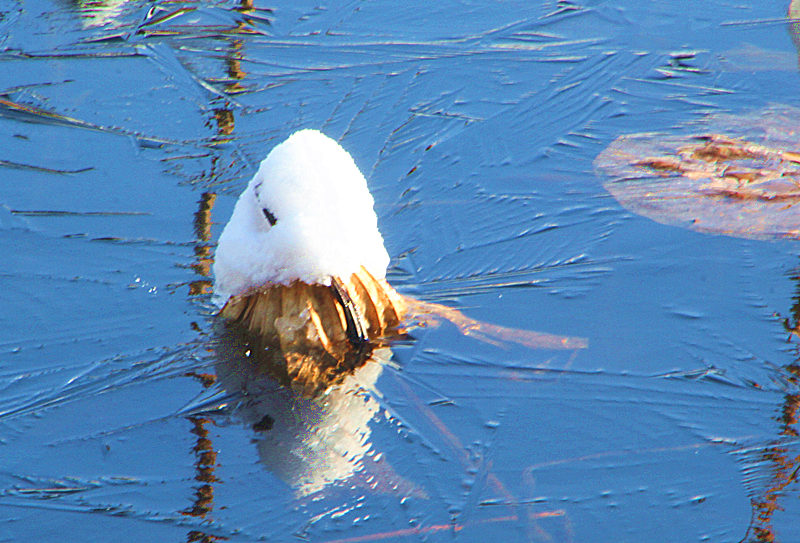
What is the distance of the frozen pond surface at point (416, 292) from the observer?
198 centimetres

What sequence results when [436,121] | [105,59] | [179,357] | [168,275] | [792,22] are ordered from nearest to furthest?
[179,357] < [168,275] < [436,121] < [105,59] < [792,22]

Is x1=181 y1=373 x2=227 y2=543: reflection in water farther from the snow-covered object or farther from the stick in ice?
the snow-covered object

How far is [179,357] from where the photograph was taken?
2.42 meters

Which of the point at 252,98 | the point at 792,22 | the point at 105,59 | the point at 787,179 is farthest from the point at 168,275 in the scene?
the point at 792,22

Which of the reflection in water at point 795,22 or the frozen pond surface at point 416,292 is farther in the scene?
the reflection in water at point 795,22

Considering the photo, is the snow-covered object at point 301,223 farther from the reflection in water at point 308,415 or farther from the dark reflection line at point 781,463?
the dark reflection line at point 781,463

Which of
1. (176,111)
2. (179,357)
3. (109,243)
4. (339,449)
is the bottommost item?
(339,449)

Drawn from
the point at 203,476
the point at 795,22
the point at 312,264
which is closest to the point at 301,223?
the point at 312,264

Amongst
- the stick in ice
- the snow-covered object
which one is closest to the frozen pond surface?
the stick in ice

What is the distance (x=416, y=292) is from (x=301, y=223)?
44 cm

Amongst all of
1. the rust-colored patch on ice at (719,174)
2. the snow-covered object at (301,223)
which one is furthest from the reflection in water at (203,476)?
the rust-colored patch on ice at (719,174)

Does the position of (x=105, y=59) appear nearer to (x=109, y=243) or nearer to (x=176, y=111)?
(x=176, y=111)

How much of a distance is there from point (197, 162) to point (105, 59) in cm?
109

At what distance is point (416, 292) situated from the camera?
104 inches
